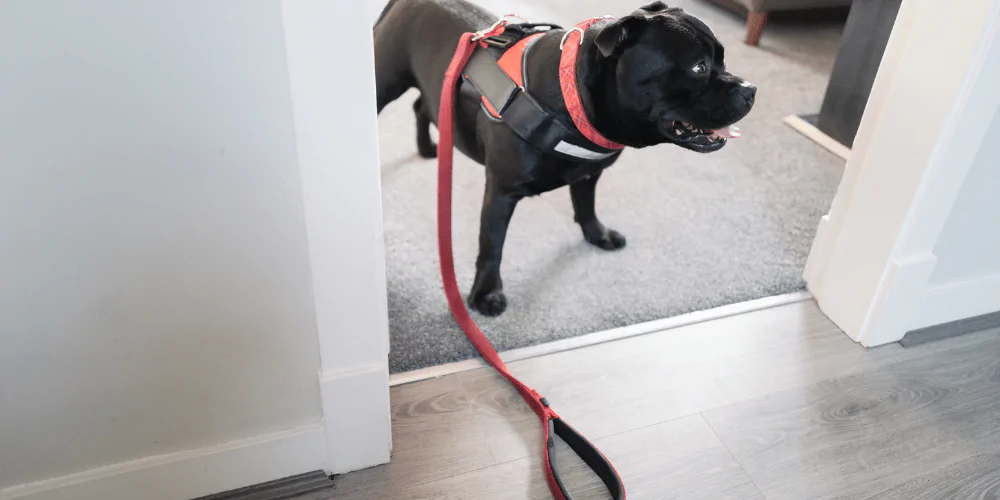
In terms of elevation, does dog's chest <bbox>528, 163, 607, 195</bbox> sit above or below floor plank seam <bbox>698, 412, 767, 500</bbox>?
above

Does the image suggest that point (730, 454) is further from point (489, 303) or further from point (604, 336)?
point (489, 303)

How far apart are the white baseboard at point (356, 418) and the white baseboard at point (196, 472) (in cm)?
3

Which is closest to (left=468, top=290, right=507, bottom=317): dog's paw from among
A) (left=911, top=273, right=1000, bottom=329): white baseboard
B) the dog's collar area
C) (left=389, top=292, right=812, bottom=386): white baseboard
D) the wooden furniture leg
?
(left=389, top=292, right=812, bottom=386): white baseboard

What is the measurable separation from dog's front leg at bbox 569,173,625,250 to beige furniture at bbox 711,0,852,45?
162 cm

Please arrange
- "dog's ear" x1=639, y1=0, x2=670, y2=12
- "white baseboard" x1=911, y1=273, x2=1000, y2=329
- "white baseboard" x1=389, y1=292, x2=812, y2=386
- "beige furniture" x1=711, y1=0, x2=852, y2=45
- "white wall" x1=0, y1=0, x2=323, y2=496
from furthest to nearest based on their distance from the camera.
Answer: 1. "beige furniture" x1=711, y1=0, x2=852, y2=45
2. "white baseboard" x1=911, y1=273, x2=1000, y2=329
3. "white baseboard" x1=389, y1=292, x2=812, y2=386
4. "dog's ear" x1=639, y1=0, x2=670, y2=12
5. "white wall" x1=0, y1=0, x2=323, y2=496

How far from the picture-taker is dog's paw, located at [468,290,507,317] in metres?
1.43

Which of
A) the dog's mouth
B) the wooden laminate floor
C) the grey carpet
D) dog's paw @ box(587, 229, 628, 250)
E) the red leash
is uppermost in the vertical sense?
the dog's mouth

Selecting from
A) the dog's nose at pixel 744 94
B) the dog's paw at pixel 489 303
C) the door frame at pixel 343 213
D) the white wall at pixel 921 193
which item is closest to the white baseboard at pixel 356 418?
the door frame at pixel 343 213

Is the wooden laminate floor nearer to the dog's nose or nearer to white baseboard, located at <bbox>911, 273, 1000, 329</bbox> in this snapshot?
white baseboard, located at <bbox>911, 273, 1000, 329</bbox>

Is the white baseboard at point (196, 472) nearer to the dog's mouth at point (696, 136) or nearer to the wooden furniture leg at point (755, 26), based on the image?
the dog's mouth at point (696, 136)

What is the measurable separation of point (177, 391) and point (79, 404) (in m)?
0.11

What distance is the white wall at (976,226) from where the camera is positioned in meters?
1.28

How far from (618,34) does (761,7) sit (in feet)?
6.66

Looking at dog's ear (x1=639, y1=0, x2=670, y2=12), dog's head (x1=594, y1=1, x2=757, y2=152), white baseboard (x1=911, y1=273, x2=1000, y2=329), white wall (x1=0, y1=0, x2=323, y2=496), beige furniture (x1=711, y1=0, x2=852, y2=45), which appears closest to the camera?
white wall (x1=0, y1=0, x2=323, y2=496)
